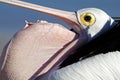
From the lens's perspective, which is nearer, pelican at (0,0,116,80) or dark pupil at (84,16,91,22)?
pelican at (0,0,116,80)

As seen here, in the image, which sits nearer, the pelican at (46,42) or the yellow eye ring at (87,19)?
the pelican at (46,42)

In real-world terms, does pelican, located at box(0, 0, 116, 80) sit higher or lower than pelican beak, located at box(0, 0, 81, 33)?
lower

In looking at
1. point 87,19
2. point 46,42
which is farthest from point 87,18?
point 46,42

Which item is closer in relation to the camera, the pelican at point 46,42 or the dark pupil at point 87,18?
the pelican at point 46,42

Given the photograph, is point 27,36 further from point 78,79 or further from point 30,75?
point 78,79

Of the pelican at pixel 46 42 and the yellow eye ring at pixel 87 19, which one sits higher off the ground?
the yellow eye ring at pixel 87 19

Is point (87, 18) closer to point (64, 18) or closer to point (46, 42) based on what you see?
point (64, 18)
